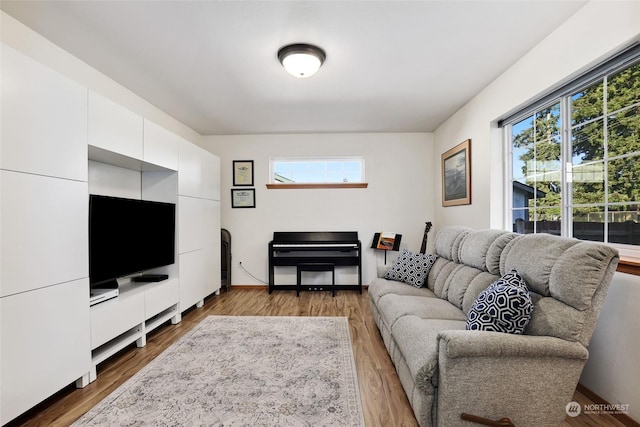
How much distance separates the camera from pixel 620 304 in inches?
68.9

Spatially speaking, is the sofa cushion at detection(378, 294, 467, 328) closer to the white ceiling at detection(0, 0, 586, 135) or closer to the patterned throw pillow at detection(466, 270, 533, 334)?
the patterned throw pillow at detection(466, 270, 533, 334)

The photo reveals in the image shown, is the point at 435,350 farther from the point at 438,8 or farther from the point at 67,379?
the point at 67,379

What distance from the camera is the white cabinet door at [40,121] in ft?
5.35

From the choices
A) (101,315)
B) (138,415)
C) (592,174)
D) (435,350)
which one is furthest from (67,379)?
(592,174)

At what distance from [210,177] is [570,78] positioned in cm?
388

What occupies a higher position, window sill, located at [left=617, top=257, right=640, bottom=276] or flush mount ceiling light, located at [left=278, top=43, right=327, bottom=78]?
flush mount ceiling light, located at [left=278, top=43, right=327, bottom=78]

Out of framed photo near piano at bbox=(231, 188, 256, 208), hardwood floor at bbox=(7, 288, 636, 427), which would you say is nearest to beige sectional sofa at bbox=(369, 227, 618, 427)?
hardwood floor at bbox=(7, 288, 636, 427)

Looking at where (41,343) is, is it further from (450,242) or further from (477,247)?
(450,242)

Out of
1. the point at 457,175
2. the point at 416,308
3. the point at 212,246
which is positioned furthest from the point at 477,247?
the point at 212,246

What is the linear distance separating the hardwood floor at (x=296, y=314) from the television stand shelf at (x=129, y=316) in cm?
11

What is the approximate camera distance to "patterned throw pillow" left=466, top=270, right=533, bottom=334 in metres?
1.60

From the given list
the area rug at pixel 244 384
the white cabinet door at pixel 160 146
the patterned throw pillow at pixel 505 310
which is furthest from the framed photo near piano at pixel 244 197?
the patterned throw pillow at pixel 505 310

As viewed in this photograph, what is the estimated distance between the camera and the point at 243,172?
493 centimetres

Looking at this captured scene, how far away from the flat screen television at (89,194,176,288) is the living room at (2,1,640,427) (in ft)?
3.59
